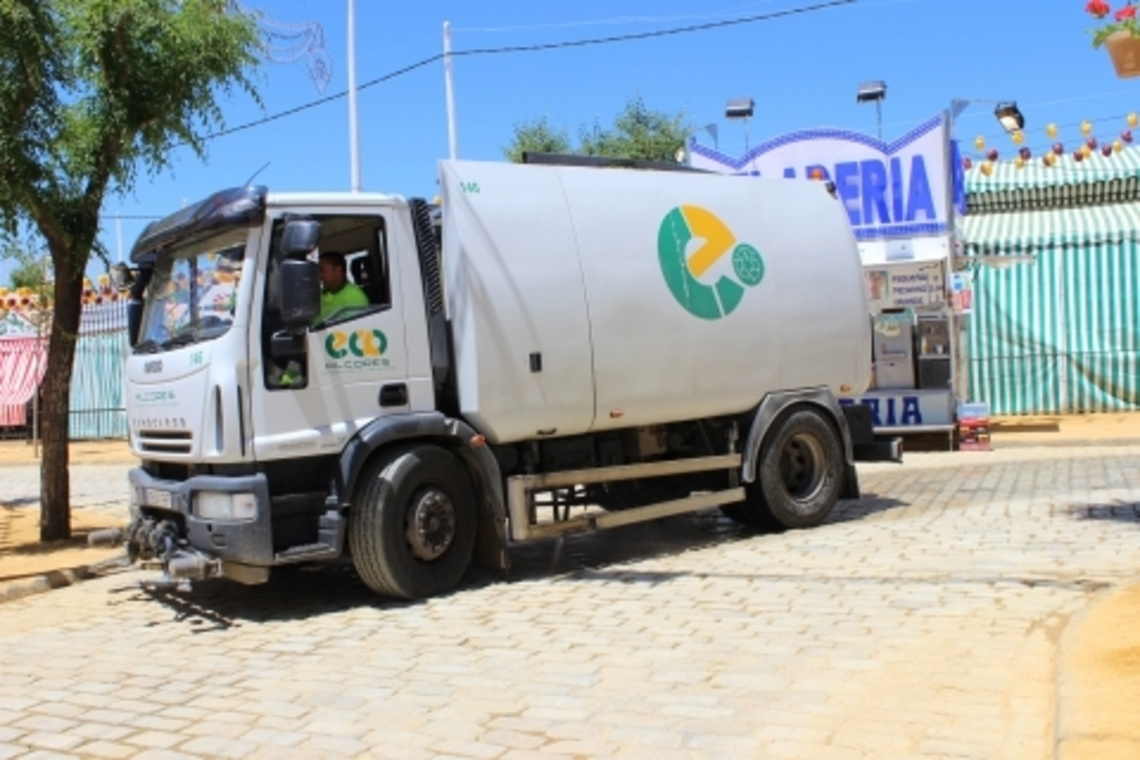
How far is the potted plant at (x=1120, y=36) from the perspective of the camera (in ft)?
25.4

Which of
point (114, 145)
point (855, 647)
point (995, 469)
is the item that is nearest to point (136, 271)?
point (114, 145)

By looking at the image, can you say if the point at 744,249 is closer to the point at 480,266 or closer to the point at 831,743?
the point at 480,266

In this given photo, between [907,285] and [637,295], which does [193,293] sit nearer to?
[637,295]

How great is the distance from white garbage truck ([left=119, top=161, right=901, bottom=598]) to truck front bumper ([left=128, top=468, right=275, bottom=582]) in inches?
0.7

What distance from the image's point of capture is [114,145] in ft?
33.6

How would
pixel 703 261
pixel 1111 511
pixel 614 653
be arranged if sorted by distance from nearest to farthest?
pixel 614 653 → pixel 703 261 → pixel 1111 511

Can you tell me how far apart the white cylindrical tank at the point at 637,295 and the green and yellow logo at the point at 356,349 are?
0.56 meters

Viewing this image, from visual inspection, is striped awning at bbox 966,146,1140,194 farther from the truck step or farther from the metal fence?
the metal fence

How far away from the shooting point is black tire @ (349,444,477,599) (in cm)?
743

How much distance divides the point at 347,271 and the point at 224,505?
171 cm

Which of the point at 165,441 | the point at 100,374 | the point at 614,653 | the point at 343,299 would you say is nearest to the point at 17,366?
A: the point at 100,374

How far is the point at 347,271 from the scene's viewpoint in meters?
7.72

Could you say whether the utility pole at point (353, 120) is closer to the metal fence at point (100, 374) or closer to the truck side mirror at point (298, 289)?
the metal fence at point (100, 374)

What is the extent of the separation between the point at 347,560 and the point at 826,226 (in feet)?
16.3
